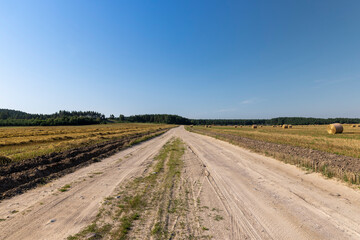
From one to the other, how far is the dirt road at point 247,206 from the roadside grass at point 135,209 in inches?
17.8

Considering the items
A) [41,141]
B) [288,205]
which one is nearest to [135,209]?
[288,205]

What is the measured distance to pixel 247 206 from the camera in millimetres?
6074

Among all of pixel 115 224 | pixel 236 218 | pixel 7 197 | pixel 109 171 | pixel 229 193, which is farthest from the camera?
pixel 109 171

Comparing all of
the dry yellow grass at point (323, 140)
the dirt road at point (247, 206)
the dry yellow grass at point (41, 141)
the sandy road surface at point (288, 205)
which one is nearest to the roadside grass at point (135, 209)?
the dirt road at point (247, 206)

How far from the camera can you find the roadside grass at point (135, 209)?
4449 mm

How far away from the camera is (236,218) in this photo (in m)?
5.23

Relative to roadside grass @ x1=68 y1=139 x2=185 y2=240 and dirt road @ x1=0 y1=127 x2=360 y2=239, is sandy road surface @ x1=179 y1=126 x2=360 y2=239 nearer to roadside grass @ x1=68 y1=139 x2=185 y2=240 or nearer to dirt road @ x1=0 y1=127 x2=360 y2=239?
dirt road @ x1=0 y1=127 x2=360 y2=239

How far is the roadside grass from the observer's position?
14.6ft

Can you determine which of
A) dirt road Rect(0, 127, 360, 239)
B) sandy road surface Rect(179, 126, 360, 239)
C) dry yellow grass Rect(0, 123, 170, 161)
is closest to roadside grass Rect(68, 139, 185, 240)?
dirt road Rect(0, 127, 360, 239)

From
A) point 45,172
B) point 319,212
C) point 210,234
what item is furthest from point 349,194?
point 45,172

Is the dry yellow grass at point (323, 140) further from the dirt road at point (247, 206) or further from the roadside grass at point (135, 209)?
the roadside grass at point (135, 209)

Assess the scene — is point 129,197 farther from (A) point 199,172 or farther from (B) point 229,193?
(A) point 199,172

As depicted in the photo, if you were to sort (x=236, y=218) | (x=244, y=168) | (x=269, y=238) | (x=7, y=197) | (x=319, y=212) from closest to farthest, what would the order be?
(x=269, y=238) → (x=236, y=218) → (x=319, y=212) → (x=7, y=197) → (x=244, y=168)

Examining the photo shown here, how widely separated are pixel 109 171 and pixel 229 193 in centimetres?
734
